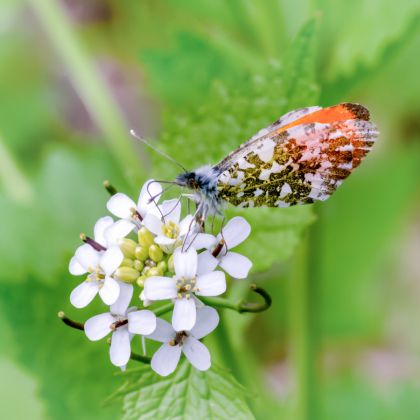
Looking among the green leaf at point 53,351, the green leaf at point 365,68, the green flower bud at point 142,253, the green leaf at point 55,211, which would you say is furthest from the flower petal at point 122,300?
the green leaf at point 365,68

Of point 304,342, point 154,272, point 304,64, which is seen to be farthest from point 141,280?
point 304,342

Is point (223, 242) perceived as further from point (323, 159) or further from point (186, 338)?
point (323, 159)

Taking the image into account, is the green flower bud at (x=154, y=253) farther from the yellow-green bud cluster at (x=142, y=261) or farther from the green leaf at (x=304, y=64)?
the green leaf at (x=304, y=64)

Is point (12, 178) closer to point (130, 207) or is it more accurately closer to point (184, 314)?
point (130, 207)

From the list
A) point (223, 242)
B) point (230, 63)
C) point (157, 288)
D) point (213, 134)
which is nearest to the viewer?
point (157, 288)

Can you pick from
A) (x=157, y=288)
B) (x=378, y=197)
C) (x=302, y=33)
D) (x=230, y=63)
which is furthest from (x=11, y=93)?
(x=157, y=288)
